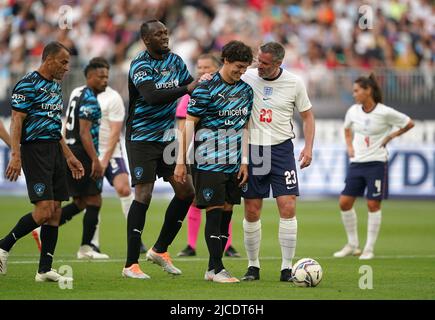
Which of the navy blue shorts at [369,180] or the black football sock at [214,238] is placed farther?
the navy blue shorts at [369,180]

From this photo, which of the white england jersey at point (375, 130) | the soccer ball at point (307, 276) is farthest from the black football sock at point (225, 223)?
the white england jersey at point (375, 130)

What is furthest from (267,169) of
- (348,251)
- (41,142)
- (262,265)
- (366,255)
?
(348,251)

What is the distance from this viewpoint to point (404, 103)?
24.2m

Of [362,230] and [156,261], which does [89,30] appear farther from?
[156,261]

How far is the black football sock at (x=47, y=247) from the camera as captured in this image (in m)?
10.2

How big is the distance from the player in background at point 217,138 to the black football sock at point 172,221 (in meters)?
0.65

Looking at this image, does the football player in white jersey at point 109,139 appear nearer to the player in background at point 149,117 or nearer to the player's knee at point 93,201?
the player's knee at point 93,201

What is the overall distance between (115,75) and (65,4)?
5014 millimetres

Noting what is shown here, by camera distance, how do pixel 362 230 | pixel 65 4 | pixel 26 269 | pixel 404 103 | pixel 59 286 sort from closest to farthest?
pixel 59 286 → pixel 26 269 → pixel 362 230 → pixel 404 103 → pixel 65 4

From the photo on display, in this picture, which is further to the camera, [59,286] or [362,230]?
[362,230]

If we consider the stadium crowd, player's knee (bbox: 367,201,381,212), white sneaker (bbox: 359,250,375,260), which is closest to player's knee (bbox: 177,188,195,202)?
white sneaker (bbox: 359,250,375,260)

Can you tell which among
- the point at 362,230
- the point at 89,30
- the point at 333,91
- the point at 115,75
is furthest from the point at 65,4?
the point at 362,230

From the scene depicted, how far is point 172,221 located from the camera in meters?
11.1

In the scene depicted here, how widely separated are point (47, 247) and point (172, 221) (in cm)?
155
